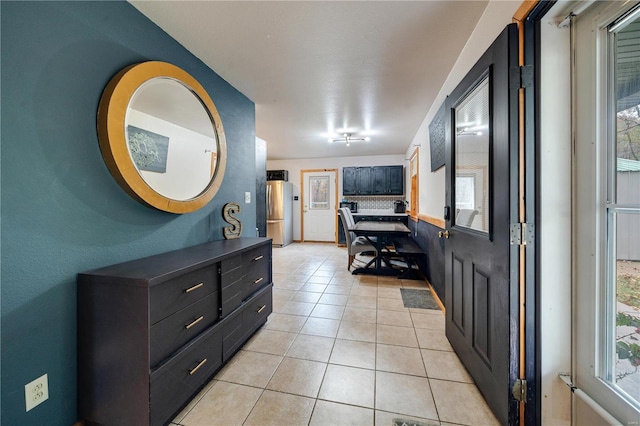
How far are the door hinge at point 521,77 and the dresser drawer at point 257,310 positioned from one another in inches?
83.6

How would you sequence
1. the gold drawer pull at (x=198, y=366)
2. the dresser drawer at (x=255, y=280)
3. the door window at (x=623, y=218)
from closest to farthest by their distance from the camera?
the door window at (x=623, y=218), the gold drawer pull at (x=198, y=366), the dresser drawer at (x=255, y=280)

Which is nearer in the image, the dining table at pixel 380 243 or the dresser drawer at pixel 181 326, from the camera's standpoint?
the dresser drawer at pixel 181 326

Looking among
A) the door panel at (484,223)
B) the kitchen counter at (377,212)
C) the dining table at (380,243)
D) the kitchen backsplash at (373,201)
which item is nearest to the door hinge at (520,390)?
the door panel at (484,223)

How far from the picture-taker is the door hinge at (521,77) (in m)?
1.11

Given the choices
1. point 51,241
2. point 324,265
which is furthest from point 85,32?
point 324,265

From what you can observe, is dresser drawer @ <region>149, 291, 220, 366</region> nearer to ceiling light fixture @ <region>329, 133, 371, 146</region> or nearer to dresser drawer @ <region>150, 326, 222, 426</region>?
dresser drawer @ <region>150, 326, 222, 426</region>

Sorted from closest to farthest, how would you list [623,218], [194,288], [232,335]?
[623,218] < [194,288] < [232,335]

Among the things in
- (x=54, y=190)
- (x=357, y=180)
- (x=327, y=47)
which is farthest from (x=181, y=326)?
(x=357, y=180)

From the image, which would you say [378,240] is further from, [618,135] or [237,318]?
[618,135]

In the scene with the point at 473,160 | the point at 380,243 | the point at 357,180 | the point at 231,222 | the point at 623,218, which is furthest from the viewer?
the point at 357,180

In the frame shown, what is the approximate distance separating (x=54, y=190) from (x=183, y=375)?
3.67ft

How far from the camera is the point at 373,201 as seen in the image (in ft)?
21.3

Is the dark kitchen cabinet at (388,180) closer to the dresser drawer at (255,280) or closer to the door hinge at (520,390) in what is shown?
the dresser drawer at (255,280)

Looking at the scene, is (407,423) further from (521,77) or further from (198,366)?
(521,77)
